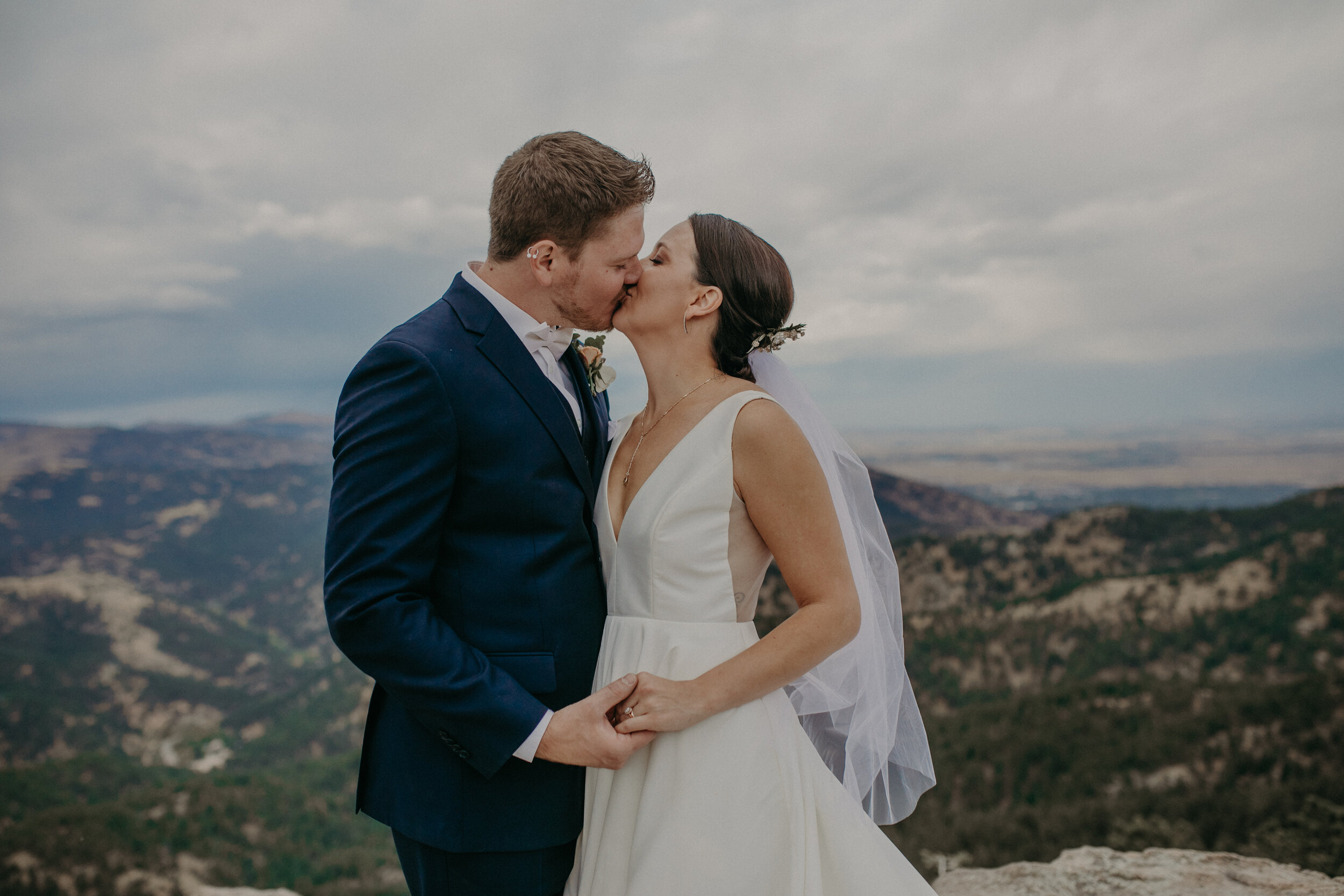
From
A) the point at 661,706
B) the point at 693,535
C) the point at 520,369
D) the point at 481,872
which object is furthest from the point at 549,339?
the point at 481,872

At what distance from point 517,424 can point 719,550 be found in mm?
740

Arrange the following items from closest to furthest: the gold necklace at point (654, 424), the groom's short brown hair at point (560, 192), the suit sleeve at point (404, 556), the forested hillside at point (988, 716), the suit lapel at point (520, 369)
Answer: the suit sleeve at point (404, 556), the suit lapel at point (520, 369), the groom's short brown hair at point (560, 192), the gold necklace at point (654, 424), the forested hillside at point (988, 716)

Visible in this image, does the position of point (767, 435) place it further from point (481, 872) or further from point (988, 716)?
point (988, 716)

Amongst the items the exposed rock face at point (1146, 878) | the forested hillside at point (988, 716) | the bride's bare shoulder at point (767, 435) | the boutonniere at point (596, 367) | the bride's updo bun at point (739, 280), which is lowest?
the forested hillside at point (988, 716)

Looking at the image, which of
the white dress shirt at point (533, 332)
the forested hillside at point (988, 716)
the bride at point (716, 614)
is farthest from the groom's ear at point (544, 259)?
the forested hillside at point (988, 716)

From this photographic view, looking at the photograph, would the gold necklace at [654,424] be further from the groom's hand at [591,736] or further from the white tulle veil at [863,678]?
Result: the groom's hand at [591,736]

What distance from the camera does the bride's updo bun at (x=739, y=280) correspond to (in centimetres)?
267

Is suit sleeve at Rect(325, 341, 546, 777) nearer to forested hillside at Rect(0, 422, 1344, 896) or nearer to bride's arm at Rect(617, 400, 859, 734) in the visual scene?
bride's arm at Rect(617, 400, 859, 734)

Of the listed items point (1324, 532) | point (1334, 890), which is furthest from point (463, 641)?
point (1324, 532)

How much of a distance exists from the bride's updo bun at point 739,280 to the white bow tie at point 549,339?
0.51 meters

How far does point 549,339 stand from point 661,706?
1.21 metres

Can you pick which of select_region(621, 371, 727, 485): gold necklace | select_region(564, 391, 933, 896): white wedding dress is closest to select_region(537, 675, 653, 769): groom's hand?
select_region(564, 391, 933, 896): white wedding dress

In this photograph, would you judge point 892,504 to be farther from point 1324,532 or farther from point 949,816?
point 949,816

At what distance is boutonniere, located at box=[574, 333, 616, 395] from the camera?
298 centimetres
